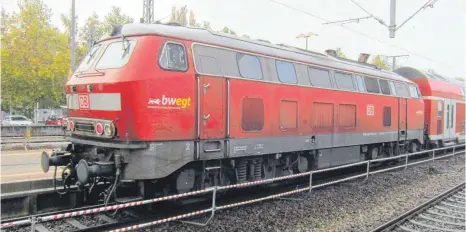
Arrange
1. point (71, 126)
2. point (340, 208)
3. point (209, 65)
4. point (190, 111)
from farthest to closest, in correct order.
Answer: point (340, 208)
point (71, 126)
point (209, 65)
point (190, 111)

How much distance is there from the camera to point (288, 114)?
376 inches

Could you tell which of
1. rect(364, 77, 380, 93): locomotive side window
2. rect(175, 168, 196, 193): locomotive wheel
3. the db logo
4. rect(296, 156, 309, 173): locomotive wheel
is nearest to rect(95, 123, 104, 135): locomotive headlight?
the db logo

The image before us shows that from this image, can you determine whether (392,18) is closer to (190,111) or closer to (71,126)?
(190,111)

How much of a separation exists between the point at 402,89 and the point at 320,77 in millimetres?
6326

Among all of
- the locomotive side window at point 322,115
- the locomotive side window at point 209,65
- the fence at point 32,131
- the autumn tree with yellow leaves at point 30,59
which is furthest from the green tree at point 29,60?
the locomotive side window at point 209,65

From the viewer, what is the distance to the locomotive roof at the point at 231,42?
A: 23.9 feet

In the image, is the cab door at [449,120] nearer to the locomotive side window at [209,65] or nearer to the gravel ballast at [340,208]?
the gravel ballast at [340,208]

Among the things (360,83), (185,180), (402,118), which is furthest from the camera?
(402,118)

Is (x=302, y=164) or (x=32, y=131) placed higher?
(x=32, y=131)

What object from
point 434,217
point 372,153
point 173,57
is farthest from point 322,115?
point 173,57

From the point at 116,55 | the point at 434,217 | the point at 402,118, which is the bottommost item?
the point at 434,217

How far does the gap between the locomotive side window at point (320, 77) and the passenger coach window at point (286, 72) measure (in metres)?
0.84

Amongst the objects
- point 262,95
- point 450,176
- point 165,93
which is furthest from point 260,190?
point 450,176

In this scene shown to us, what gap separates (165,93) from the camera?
272 inches
